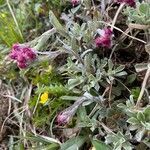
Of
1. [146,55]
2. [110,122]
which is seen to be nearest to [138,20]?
[146,55]

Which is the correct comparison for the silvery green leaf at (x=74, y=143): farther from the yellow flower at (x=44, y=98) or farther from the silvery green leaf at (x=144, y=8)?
the silvery green leaf at (x=144, y=8)

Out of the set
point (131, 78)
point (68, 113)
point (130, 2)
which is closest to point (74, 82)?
point (68, 113)

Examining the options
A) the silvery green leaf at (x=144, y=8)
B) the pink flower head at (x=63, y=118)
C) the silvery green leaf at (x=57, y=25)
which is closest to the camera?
the silvery green leaf at (x=144, y=8)

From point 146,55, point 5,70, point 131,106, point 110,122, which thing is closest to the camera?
point 131,106

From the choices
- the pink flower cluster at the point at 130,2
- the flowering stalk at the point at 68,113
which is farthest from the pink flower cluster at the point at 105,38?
the flowering stalk at the point at 68,113

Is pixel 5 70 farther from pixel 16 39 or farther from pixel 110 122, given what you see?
pixel 110 122

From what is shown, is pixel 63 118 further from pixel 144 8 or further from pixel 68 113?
pixel 144 8
